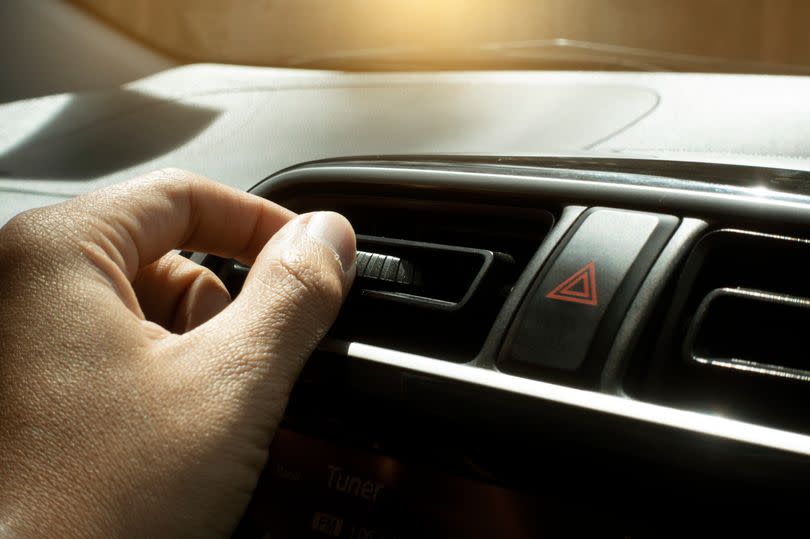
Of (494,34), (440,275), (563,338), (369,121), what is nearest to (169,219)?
(440,275)

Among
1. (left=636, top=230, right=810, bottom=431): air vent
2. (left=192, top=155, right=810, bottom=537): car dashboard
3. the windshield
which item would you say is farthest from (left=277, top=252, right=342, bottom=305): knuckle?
the windshield

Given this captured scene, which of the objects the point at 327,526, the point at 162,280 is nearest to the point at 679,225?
the point at 327,526

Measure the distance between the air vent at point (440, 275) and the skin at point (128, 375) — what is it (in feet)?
0.37

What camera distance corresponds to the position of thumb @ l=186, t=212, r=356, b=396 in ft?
3.28

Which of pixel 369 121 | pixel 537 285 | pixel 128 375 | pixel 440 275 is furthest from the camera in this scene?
pixel 369 121

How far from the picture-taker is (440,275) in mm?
1245

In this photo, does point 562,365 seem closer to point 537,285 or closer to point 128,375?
point 537,285

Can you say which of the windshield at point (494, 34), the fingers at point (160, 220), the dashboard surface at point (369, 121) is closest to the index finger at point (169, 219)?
the fingers at point (160, 220)

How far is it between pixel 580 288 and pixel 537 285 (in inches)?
2.1

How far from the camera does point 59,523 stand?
0.90 meters

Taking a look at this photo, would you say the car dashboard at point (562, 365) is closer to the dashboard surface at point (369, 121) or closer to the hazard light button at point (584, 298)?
the hazard light button at point (584, 298)

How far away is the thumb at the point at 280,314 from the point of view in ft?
3.28

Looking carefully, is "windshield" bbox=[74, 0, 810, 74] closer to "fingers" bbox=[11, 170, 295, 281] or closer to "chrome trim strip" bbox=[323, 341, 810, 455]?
"fingers" bbox=[11, 170, 295, 281]

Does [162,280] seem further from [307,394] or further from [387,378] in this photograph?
[387,378]
